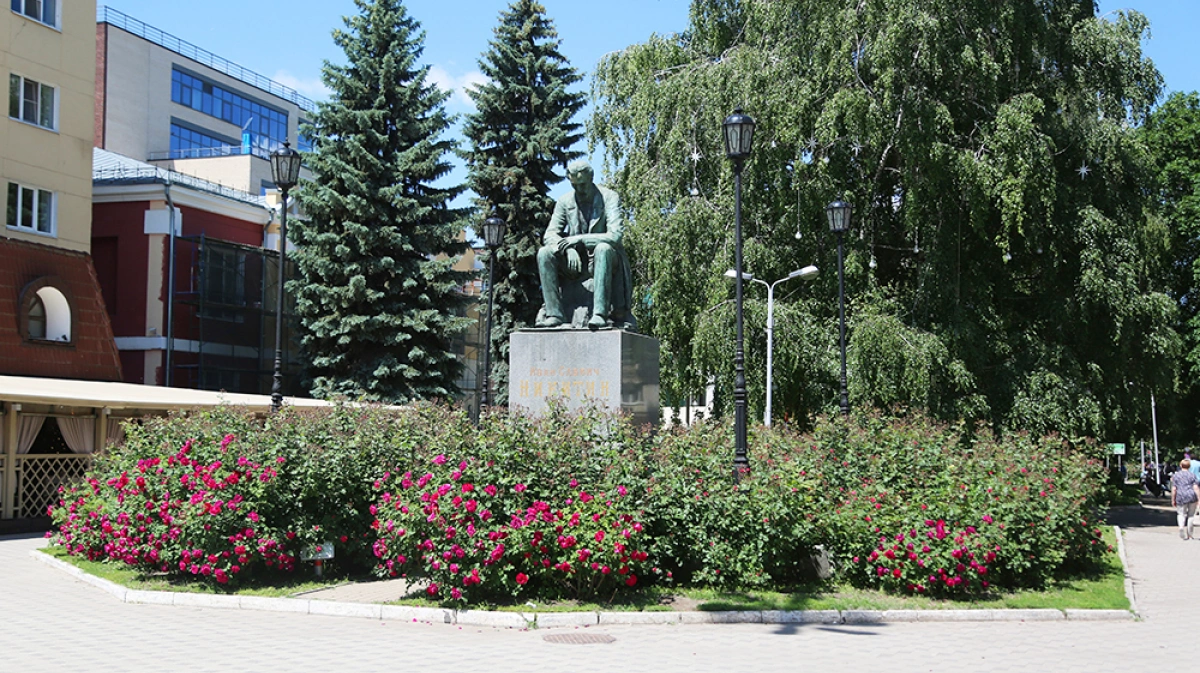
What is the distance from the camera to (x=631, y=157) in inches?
1086

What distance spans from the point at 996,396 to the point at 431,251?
15893mm

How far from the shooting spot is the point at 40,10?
26234 mm

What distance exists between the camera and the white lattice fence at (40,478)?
68.7 ft

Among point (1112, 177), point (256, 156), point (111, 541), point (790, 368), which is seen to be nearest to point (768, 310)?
point (790, 368)

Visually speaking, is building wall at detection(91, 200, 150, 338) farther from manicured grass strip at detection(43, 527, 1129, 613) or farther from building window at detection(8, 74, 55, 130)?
manicured grass strip at detection(43, 527, 1129, 613)

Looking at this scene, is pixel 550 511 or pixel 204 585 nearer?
pixel 550 511

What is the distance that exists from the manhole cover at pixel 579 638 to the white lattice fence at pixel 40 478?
51.5 feet

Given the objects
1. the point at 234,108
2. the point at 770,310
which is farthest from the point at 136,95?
the point at 770,310

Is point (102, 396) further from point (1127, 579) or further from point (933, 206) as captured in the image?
point (1127, 579)

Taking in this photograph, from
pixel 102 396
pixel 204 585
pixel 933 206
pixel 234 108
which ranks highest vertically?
pixel 234 108

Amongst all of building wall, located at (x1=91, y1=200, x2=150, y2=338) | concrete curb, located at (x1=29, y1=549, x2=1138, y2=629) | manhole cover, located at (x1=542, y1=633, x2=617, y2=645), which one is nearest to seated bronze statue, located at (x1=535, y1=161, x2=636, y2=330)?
concrete curb, located at (x1=29, y1=549, x2=1138, y2=629)

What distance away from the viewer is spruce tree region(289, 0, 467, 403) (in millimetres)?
28703

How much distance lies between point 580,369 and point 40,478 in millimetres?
13909

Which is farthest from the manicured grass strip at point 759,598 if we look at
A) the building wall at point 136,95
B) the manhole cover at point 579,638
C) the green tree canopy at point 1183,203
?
the building wall at point 136,95
